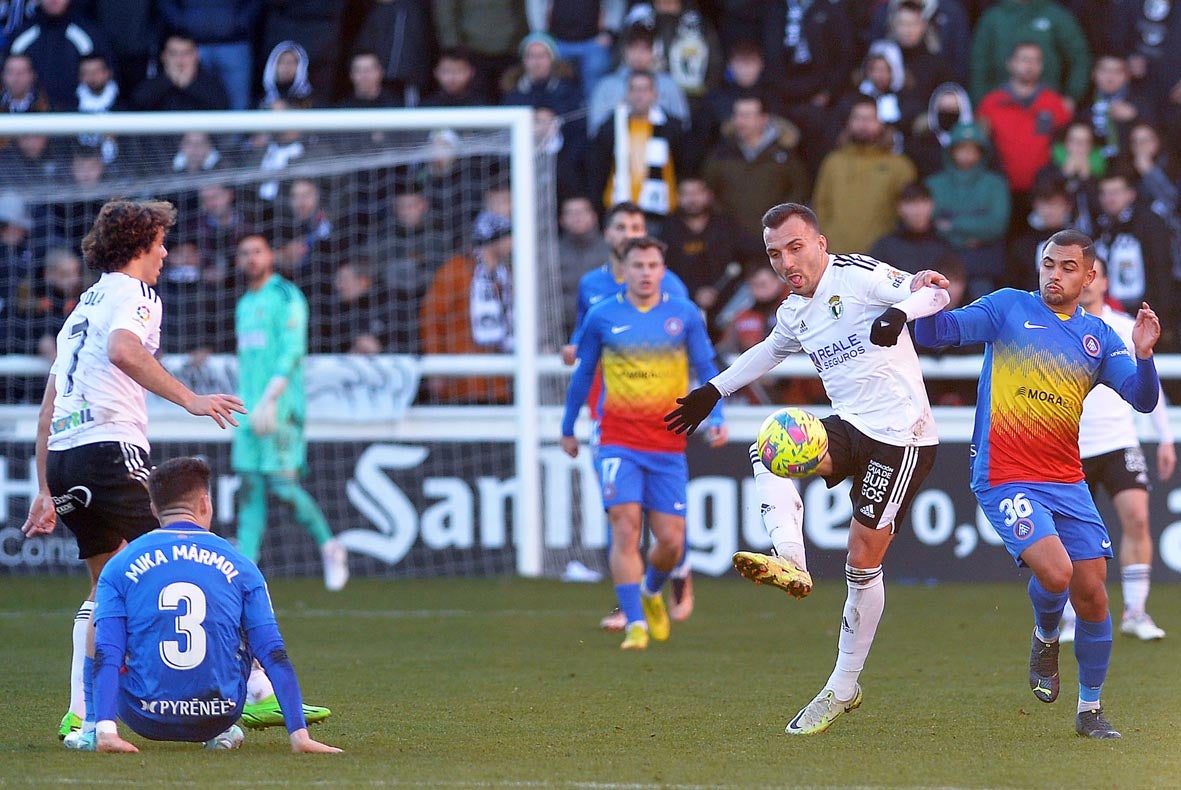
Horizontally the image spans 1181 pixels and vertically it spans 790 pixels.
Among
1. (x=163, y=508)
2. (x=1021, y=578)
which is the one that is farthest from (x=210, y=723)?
(x=1021, y=578)

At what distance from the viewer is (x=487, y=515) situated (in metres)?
13.8

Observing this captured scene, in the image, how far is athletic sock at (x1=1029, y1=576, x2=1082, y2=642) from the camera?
6910mm

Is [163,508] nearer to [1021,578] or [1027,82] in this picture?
[1021,578]

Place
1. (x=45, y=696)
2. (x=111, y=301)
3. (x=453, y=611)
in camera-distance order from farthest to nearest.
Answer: (x=453, y=611)
(x=45, y=696)
(x=111, y=301)

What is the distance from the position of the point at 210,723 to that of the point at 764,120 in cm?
933

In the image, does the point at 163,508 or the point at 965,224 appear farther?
the point at 965,224

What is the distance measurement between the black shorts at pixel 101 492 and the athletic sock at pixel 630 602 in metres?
3.86

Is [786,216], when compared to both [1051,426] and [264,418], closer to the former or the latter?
[1051,426]

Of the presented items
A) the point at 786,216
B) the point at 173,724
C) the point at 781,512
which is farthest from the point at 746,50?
the point at 173,724

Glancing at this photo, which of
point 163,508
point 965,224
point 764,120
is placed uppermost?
point 764,120

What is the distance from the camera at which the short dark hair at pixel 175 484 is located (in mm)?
6059

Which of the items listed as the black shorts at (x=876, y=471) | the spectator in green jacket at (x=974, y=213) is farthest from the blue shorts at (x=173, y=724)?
the spectator in green jacket at (x=974, y=213)

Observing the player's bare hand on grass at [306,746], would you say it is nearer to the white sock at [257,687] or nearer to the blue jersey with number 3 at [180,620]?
the blue jersey with number 3 at [180,620]

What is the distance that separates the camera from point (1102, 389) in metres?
10.4
